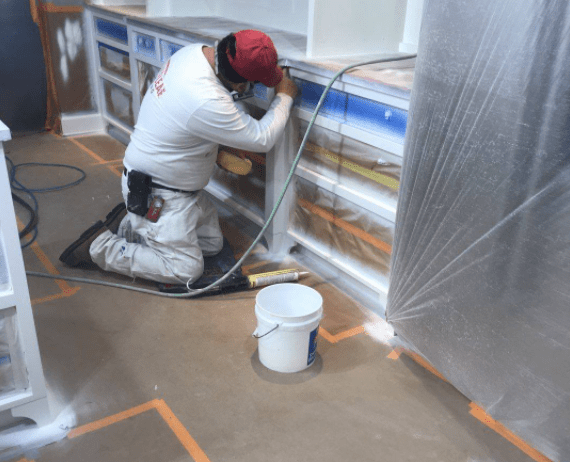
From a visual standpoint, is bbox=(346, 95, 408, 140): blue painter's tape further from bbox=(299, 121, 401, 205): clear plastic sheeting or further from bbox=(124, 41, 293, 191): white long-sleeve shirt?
bbox=(124, 41, 293, 191): white long-sleeve shirt

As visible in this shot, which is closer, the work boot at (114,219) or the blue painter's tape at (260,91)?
the blue painter's tape at (260,91)

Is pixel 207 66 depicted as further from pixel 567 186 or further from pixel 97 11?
pixel 97 11

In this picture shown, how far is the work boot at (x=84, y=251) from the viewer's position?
2916 mm

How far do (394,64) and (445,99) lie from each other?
0.89m

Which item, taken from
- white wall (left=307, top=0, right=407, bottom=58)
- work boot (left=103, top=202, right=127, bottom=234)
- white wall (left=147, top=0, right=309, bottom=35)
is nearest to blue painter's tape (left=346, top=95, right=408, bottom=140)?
white wall (left=307, top=0, right=407, bottom=58)

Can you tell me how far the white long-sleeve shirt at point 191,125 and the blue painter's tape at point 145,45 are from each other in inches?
46.6

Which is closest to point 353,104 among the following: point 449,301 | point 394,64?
point 394,64

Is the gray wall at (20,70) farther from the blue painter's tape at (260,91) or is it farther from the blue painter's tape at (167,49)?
the blue painter's tape at (260,91)

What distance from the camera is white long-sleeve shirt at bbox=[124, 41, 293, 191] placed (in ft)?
8.05

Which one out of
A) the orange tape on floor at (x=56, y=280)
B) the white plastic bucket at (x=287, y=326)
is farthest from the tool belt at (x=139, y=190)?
the white plastic bucket at (x=287, y=326)

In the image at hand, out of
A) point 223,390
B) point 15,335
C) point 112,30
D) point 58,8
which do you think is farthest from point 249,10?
point 15,335

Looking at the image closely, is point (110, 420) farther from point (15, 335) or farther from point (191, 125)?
point (191, 125)

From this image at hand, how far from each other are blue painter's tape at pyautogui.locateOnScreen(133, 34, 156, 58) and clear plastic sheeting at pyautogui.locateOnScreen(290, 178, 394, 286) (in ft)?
5.32

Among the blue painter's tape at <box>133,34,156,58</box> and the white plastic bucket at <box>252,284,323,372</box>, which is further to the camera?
the blue painter's tape at <box>133,34,156,58</box>
